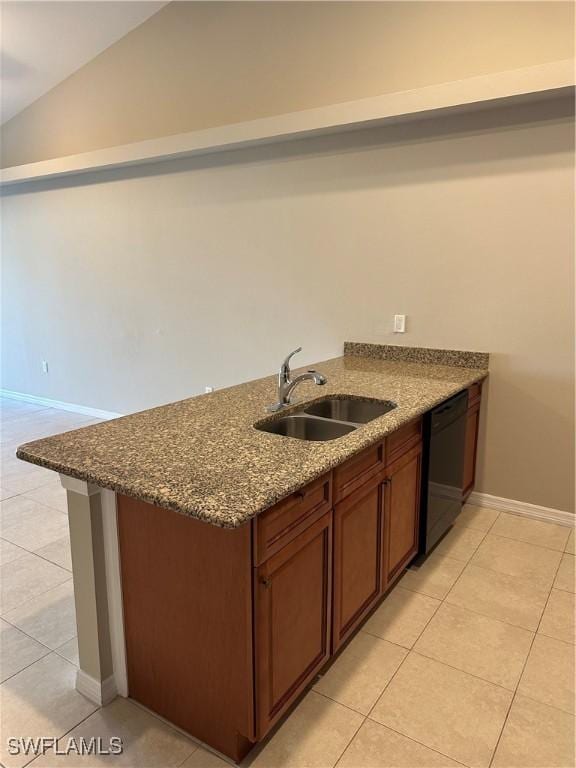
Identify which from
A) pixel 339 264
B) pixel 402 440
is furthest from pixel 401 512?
pixel 339 264

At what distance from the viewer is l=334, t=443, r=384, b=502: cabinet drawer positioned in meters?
1.84

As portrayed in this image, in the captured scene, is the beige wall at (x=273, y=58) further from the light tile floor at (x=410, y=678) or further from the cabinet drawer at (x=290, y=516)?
the light tile floor at (x=410, y=678)

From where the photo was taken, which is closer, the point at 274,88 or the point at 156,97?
the point at 274,88

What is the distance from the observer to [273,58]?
141 inches

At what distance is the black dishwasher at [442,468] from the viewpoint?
2.57 m

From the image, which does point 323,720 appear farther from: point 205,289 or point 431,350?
point 205,289

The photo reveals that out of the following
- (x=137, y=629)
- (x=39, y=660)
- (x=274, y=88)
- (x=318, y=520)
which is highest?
(x=274, y=88)

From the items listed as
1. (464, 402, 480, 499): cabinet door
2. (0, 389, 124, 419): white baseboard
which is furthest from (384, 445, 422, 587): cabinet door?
(0, 389, 124, 419): white baseboard

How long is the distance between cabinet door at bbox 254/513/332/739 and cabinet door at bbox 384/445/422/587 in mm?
531

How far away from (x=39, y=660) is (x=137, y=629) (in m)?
0.62

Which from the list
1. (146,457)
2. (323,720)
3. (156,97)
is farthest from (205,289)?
(323,720)

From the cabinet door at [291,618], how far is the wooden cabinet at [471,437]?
165 cm

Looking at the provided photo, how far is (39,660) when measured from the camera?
6.84 ft

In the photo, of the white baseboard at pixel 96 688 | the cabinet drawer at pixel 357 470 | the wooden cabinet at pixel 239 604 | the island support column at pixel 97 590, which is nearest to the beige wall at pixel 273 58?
the cabinet drawer at pixel 357 470
